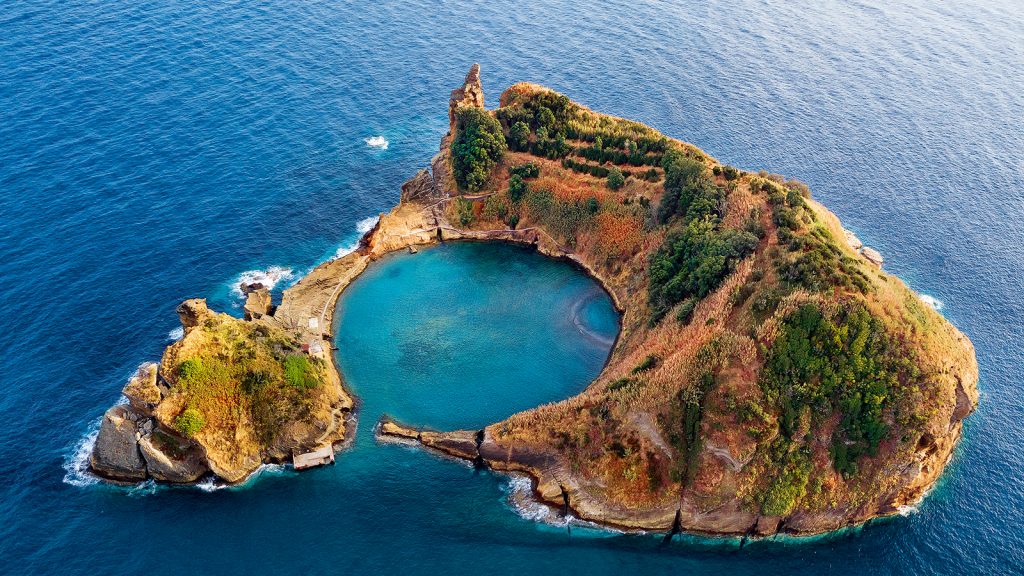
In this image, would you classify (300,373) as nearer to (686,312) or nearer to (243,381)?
(243,381)

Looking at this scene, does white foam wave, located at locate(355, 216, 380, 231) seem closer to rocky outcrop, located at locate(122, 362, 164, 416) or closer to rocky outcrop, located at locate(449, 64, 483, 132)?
rocky outcrop, located at locate(449, 64, 483, 132)

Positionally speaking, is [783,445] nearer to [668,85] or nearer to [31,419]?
[31,419]

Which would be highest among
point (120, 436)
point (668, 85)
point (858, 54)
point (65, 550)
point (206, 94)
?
point (858, 54)

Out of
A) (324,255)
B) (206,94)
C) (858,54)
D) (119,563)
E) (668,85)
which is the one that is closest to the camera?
(119,563)

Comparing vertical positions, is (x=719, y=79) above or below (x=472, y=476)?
above

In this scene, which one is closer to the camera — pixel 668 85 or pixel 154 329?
pixel 154 329

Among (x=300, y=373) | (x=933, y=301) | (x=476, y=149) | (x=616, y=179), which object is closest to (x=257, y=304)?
(x=300, y=373)

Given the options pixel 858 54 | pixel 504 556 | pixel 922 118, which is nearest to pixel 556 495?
pixel 504 556
